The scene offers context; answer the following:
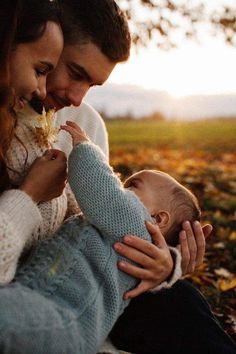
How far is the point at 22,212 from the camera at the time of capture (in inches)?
83.6

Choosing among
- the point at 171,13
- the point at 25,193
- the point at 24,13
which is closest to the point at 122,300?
the point at 25,193

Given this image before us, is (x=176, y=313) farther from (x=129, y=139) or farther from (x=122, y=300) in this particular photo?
(x=129, y=139)

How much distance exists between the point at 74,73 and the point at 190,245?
1061mm

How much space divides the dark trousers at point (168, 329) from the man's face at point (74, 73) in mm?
1125

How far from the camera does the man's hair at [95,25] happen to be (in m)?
2.92

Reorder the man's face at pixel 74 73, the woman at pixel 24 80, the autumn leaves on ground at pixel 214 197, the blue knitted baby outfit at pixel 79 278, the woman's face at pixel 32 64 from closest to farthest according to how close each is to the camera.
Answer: the blue knitted baby outfit at pixel 79 278
the woman at pixel 24 80
the woman's face at pixel 32 64
the man's face at pixel 74 73
the autumn leaves on ground at pixel 214 197

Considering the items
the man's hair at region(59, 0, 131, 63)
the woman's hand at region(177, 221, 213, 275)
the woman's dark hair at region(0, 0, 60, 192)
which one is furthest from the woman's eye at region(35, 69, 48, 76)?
the woman's hand at region(177, 221, 213, 275)

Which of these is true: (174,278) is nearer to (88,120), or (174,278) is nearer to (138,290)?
(138,290)

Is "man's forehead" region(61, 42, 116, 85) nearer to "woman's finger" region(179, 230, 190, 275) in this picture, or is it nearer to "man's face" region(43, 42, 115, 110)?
"man's face" region(43, 42, 115, 110)

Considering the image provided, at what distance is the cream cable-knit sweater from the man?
0.78 ft

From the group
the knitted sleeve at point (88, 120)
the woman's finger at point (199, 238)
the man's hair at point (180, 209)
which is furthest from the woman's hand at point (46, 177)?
the knitted sleeve at point (88, 120)

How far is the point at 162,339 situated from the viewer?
2.29 meters

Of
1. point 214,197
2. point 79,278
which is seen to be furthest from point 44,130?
point 214,197

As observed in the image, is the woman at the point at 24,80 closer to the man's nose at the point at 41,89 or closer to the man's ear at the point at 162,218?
the man's nose at the point at 41,89
